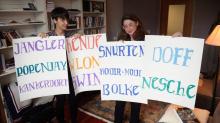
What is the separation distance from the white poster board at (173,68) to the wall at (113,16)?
2.68 meters

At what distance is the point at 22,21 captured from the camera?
2506 mm

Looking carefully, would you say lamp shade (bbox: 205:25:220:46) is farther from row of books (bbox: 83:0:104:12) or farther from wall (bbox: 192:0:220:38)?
row of books (bbox: 83:0:104:12)

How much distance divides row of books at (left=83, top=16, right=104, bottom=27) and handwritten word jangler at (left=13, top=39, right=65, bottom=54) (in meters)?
1.84

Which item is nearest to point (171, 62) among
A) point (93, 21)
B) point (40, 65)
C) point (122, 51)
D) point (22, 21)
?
point (122, 51)

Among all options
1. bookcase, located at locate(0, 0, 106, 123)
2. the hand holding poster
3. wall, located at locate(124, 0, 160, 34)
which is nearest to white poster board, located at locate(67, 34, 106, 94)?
the hand holding poster

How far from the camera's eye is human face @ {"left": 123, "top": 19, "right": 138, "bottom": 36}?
5.32 ft

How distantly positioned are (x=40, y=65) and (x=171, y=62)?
1084 mm

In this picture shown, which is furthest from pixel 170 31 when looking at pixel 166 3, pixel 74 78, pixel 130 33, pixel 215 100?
pixel 74 78

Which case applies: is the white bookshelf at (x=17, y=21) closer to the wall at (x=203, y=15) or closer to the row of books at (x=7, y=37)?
the row of books at (x=7, y=37)

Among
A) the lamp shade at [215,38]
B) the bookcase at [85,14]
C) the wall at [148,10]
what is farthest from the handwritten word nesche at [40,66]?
the wall at [148,10]

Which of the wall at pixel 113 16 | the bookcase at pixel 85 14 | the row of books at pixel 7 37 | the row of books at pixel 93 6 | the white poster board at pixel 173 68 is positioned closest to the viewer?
the white poster board at pixel 173 68

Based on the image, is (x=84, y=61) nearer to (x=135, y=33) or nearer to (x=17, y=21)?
(x=135, y=33)

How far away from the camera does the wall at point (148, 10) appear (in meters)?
4.38

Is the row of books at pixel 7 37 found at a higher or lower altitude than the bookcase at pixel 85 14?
lower
